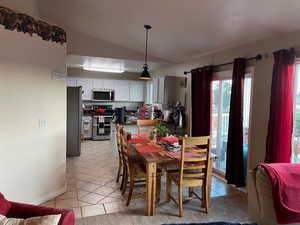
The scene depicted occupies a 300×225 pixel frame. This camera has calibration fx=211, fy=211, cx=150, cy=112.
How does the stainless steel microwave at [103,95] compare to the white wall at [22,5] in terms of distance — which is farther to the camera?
the stainless steel microwave at [103,95]

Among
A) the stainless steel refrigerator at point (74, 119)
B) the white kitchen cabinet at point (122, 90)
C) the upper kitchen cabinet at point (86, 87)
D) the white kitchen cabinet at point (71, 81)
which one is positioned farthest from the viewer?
the white kitchen cabinet at point (122, 90)

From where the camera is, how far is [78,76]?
23.6ft

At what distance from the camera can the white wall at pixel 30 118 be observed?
2.48 meters

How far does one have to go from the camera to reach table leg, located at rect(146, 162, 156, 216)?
259 centimetres

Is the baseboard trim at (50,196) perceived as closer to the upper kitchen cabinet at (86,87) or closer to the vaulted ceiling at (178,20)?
the vaulted ceiling at (178,20)

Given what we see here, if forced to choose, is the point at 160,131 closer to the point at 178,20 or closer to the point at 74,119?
the point at 178,20

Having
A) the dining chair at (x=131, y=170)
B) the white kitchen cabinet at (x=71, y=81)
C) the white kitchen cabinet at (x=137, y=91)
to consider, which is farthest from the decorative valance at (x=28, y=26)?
the white kitchen cabinet at (x=137, y=91)

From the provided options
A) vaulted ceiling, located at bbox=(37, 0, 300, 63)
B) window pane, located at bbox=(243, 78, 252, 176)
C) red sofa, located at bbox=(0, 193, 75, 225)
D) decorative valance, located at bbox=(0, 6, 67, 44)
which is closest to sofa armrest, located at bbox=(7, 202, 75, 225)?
red sofa, located at bbox=(0, 193, 75, 225)

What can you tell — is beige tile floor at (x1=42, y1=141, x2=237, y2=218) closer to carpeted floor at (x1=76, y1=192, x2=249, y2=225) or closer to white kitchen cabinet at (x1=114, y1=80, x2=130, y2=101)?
carpeted floor at (x1=76, y1=192, x2=249, y2=225)

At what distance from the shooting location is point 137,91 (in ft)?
25.6

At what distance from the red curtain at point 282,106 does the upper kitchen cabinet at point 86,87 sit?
580 cm

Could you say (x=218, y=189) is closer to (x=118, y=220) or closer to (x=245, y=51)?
(x=118, y=220)

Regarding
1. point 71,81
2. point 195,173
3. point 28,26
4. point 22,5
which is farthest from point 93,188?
point 71,81

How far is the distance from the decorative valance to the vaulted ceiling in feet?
2.28
